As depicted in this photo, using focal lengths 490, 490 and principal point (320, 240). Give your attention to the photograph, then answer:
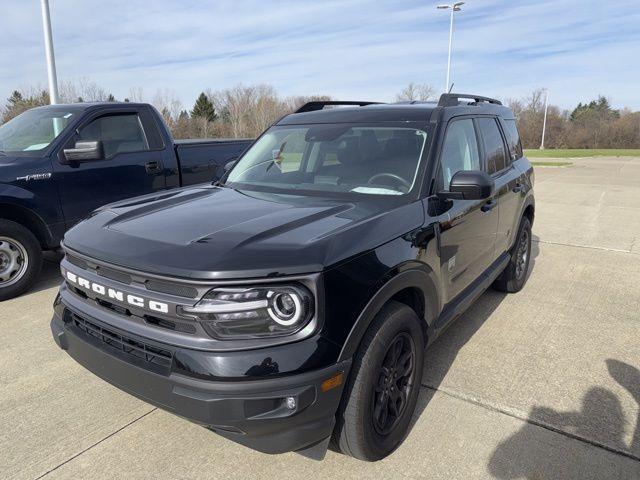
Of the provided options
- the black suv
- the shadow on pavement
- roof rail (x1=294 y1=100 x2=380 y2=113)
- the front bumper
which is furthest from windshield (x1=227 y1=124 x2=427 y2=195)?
the shadow on pavement

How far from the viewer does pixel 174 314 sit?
Answer: 2.10 meters

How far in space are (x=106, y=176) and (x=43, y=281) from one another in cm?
139

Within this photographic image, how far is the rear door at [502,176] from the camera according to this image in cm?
421

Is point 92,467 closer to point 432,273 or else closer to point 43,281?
point 432,273

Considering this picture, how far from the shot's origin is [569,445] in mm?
2742

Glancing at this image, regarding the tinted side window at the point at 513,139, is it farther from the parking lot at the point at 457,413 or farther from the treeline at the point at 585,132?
the treeline at the point at 585,132

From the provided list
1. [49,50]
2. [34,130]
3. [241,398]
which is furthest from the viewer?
[49,50]

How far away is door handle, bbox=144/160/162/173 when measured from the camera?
229 inches

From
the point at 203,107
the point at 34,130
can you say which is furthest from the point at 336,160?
the point at 203,107

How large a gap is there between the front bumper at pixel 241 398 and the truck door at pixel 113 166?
135 inches

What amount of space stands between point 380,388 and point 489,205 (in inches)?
79.6

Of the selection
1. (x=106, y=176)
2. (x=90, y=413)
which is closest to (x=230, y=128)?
(x=106, y=176)

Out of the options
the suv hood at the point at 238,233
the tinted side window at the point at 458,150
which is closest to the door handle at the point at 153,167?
the suv hood at the point at 238,233

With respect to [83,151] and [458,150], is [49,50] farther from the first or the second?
[458,150]
